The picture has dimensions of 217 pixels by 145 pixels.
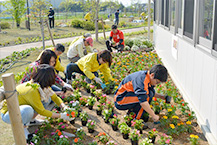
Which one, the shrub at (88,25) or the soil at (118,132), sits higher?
the shrub at (88,25)

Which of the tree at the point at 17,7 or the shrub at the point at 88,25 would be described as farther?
the shrub at the point at 88,25

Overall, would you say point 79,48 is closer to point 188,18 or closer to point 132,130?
point 188,18

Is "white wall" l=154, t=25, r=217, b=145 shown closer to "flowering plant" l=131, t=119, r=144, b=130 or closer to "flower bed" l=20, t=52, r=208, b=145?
"flower bed" l=20, t=52, r=208, b=145

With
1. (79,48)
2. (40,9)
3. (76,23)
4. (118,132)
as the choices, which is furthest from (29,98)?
(76,23)

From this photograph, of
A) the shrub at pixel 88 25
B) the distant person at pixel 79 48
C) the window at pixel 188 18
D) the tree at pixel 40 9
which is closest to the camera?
the window at pixel 188 18

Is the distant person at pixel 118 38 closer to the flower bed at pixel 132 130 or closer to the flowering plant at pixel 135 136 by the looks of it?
the flower bed at pixel 132 130

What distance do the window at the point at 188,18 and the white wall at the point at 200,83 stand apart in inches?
7.6

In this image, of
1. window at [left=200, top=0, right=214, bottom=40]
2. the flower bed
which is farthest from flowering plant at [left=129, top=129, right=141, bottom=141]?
window at [left=200, top=0, right=214, bottom=40]

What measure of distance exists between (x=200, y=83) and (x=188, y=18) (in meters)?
1.57

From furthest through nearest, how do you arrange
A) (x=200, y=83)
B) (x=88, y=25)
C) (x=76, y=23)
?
(x=76, y=23) → (x=88, y=25) → (x=200, y=83)

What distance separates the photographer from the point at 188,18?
4.55 meters

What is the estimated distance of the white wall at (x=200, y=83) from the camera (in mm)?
2994

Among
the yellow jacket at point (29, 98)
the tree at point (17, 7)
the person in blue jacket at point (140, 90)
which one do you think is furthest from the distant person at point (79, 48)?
the tree at point (17, 7)

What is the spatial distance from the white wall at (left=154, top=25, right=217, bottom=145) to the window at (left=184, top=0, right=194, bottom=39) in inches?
7.6
